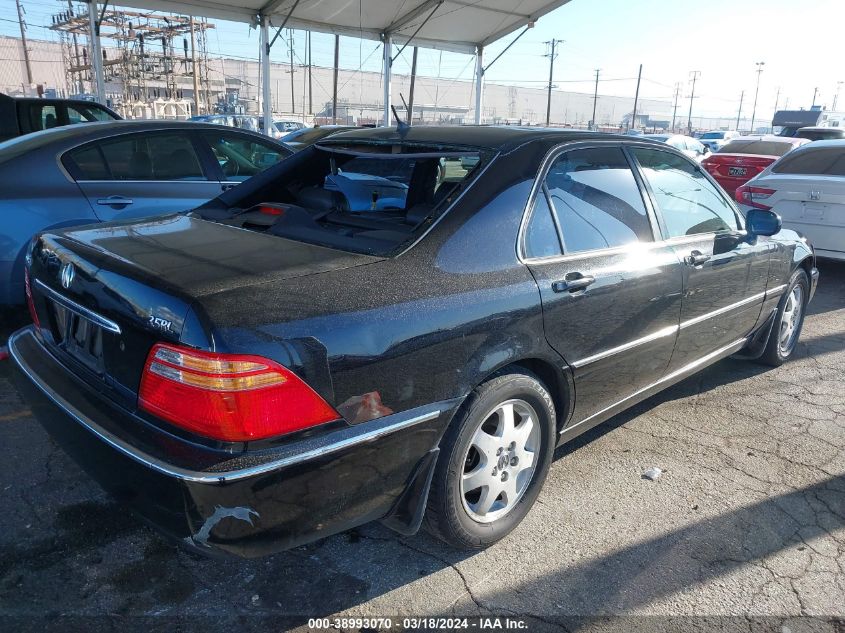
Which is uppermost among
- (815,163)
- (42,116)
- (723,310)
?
(42,116)

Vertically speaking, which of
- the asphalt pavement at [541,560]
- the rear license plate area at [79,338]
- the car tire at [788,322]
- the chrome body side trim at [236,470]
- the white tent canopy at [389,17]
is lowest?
the asphalt pavement at [541,560]

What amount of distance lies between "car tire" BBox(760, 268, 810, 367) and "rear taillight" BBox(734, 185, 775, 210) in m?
2.66

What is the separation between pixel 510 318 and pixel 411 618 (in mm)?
1106

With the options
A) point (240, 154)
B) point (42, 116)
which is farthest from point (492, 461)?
point (42, 116)

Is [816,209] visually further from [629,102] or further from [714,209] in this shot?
[629,102]

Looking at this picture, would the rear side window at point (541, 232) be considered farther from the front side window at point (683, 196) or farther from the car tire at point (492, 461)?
the front side window at point (683, 196)

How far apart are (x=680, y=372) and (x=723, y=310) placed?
0.45 meters

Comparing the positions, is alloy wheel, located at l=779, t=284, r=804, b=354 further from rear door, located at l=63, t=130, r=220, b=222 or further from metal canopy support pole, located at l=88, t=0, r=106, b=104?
metal canopy support pole, located at l=88, t=0, r=106, b=104

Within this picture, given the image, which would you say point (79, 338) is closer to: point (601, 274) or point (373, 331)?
point (373, 331)

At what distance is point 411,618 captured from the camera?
87.9 inches

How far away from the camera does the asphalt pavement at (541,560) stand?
7.39 ft

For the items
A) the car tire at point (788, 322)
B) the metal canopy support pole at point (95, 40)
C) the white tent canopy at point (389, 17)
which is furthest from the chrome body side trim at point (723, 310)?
the metal canopy support pole at point (95, 40)

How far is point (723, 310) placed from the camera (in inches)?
145

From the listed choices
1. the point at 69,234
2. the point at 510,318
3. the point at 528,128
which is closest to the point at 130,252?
the point at 69,234
